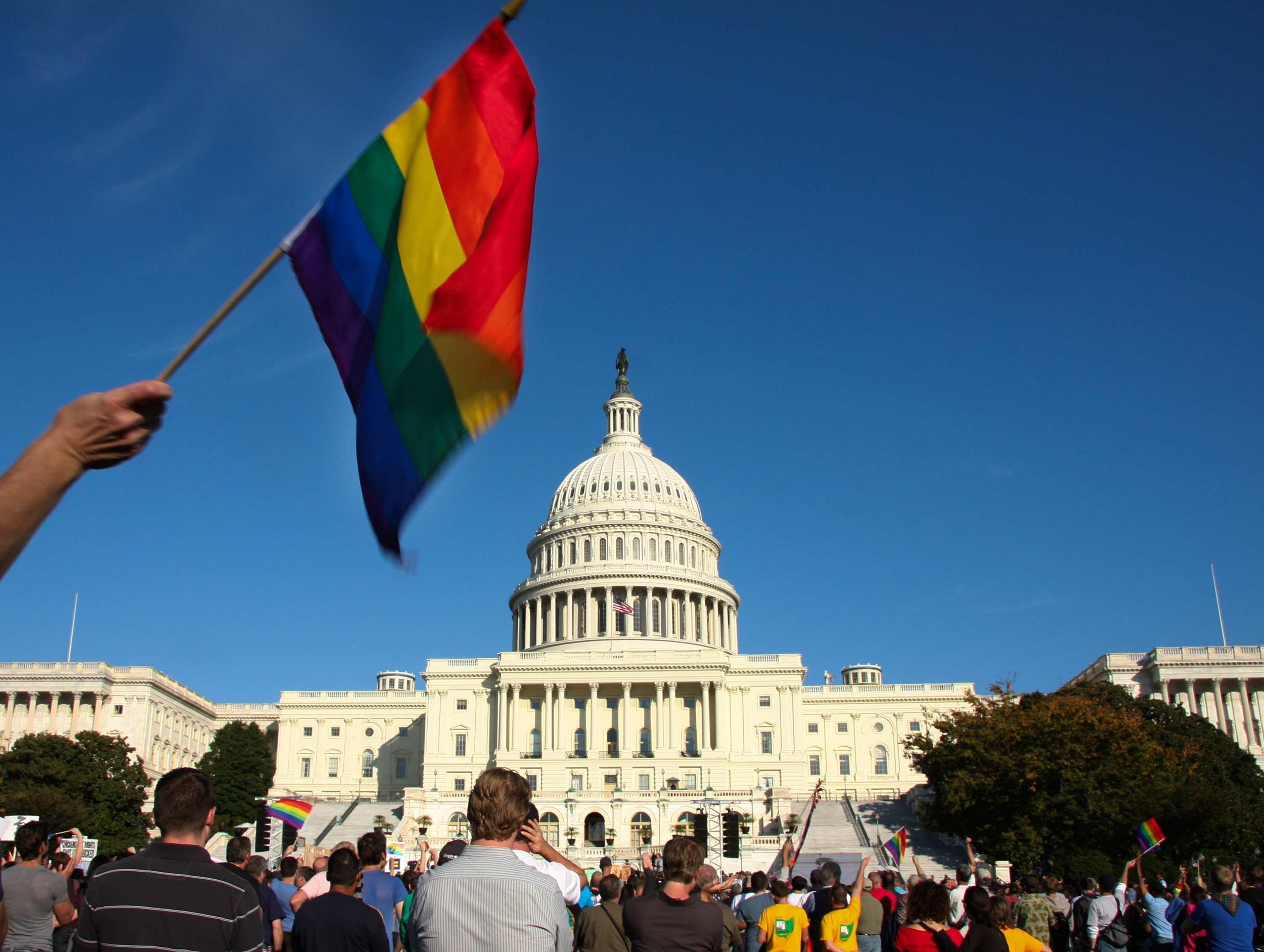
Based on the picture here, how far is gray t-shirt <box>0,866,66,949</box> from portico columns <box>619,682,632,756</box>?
304ft

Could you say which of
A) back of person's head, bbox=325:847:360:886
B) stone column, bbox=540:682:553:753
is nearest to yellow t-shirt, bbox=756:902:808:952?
back of person's head, bbox=325:847:360:886

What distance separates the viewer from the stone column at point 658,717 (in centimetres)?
10206

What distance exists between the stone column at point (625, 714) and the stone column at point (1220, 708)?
49305mm

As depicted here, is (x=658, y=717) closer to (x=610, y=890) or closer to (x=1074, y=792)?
(x=1074, y=792)

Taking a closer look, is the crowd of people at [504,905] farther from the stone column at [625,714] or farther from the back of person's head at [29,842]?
the stone column at [625,714]

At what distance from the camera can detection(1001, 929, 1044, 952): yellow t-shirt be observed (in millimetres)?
11828

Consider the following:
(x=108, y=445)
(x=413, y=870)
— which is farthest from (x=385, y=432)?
(x=413, y=870)

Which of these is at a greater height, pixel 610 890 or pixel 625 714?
pixel 625 714

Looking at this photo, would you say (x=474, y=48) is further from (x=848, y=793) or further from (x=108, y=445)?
(x=848, y=793)

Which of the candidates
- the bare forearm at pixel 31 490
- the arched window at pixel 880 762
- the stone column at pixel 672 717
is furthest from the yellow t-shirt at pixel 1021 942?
the arched window at pixel 880 762

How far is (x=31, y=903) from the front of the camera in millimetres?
10938

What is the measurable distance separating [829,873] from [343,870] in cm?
718

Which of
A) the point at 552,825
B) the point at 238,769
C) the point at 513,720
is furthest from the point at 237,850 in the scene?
the point at 238,769

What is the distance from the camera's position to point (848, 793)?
10688cm
